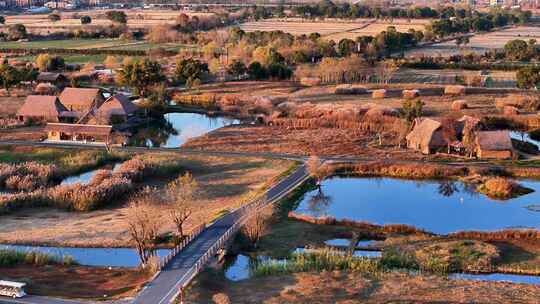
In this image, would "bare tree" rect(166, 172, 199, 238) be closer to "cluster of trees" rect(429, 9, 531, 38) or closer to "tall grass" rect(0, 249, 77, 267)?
Answer: "tall grass" rect(0, 249, 77, 267)

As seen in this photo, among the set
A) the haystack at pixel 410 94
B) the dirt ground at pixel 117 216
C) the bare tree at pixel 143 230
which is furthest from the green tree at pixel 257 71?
the bare tree at pixel 143 230

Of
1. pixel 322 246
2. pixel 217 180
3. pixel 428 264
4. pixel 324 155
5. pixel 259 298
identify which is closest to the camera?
pixel 259 298

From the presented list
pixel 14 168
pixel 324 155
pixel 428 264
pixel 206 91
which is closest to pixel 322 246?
pixel 428 264

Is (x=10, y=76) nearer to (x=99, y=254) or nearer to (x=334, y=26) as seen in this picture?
(x=99, y=254)

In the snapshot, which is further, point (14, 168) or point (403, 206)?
point (14, 168)

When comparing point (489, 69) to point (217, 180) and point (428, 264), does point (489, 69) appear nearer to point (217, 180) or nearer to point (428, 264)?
point (217, 180)
